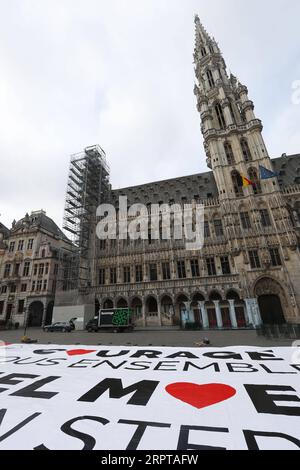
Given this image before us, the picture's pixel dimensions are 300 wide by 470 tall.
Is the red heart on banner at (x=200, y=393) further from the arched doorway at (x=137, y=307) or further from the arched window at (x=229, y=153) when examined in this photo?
the arched window at (x=229, y=153)

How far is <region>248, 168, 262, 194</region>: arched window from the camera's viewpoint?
29.3 meters

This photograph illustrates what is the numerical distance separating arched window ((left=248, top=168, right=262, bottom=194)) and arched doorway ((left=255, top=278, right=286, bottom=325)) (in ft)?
41.5

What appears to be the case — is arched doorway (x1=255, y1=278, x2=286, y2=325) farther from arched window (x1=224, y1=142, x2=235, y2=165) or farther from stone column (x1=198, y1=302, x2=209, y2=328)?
arched window (x1=224, y1=142, x2=235, y2=165)

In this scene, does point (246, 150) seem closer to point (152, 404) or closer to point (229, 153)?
point (229, 153)

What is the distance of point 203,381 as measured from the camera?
217 inches

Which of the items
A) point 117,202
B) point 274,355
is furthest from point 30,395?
point 117,202

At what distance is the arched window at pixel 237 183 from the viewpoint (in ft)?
97.8

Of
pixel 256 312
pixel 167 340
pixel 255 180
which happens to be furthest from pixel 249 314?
pixel 255 180

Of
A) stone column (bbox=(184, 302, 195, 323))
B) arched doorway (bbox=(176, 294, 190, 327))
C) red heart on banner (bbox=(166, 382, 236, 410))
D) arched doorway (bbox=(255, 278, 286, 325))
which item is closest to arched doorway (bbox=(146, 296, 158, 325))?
arched doorway (bbox=(176, 294, 190, 327))

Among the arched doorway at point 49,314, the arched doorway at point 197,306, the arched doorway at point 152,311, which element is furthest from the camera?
the arched doorway at point 49,314

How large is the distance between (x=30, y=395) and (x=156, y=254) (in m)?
25.4

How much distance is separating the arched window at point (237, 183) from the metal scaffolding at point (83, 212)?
21.5 meters

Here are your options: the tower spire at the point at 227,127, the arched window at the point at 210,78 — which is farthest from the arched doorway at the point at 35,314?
the arched window at the point at 210,78
